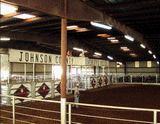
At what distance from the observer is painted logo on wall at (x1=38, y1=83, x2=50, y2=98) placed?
519 inches

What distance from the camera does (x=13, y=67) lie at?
27234 millimetres

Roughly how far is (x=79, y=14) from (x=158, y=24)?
27.2ft

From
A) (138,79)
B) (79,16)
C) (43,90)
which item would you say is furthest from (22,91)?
(138,79)

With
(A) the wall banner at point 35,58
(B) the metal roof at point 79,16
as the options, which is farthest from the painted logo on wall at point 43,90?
(B) the metal roof at point 79,16

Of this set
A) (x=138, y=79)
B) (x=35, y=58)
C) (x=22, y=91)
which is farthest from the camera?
(x=138, y=79)

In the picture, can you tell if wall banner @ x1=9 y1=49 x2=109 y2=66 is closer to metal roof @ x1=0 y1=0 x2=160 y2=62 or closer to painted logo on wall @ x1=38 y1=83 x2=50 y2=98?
metal roof @ x1=0 y1=0 x2=160 y2=62

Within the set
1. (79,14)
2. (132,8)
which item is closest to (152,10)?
(132,8)

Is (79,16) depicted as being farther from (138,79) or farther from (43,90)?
(138,79)

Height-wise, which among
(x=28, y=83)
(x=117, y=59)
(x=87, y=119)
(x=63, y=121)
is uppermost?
(x=117, y=59)

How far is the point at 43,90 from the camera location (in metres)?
13.4

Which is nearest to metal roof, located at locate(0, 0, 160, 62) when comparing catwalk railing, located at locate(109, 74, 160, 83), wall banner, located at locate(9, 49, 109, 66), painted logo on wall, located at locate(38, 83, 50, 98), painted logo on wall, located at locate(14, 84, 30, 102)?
wall banner, located at locate(9, 49, 109, 66)

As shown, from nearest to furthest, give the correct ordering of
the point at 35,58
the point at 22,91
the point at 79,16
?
1. the point at 79,16
2. the point at 22,91
3. the point at 35,58

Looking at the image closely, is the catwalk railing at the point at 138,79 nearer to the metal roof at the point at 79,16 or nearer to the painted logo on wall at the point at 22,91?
the metal roof at the point at 79,16

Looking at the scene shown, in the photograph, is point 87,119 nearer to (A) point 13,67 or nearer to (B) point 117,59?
(A) point 13,67
